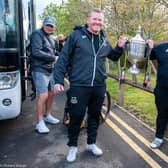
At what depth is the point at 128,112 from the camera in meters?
6.34

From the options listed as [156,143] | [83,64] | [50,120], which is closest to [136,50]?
A: [83,64]

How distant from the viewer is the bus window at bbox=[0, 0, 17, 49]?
4.17 metres

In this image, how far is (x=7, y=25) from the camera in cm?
421

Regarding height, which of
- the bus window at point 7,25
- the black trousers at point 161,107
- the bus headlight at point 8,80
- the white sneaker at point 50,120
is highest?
the bus window at point 7,25

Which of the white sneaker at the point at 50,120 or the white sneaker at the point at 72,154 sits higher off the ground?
the white sneaker at the point at 72,154

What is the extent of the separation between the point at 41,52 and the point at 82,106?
142 cm

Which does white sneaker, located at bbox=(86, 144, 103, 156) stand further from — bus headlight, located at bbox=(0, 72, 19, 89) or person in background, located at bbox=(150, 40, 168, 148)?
bus headlight, located at bbox=(0, 72, 19, 89)

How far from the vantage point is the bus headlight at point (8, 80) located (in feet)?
13.4

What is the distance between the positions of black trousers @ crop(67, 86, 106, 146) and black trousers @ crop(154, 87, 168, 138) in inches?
33.4

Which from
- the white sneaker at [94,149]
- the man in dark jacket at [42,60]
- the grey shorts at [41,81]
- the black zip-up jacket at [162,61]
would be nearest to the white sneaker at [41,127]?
the man in dark jacket at [42,60]

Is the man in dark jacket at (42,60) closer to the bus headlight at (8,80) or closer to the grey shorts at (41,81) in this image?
the grey shorts at (41,81)

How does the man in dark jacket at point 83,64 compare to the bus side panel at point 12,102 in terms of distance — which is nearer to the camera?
the man in dark jacket at point 83,64

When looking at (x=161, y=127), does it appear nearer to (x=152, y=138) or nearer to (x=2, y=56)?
(x=152, y=138)

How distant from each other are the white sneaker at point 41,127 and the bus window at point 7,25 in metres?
1.49
